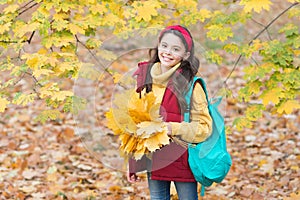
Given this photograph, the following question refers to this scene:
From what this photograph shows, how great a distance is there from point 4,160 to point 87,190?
113 cm

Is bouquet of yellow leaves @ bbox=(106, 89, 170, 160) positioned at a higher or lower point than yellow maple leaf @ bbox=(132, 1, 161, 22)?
lower

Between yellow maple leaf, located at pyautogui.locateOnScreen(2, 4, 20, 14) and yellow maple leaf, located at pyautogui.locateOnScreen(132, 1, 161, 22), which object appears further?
yellow maple leaf, located at pyautogui.locateOnScreen(132, 1, 161, 22)

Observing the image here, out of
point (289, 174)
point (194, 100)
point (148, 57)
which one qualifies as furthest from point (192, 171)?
point (289, 174)

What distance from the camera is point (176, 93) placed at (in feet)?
8.41

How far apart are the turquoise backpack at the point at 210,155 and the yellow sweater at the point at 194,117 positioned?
40mm

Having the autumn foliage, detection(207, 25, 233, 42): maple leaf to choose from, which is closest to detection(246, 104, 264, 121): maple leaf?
the autumn foliage

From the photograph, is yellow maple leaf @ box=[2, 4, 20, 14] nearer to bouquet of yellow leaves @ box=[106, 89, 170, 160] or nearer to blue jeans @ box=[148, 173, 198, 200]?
bouquet of yellow leaves @ box=[106, 89, 170, 160]

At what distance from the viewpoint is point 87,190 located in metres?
4.54

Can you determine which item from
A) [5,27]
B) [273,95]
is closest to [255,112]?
[273,95]

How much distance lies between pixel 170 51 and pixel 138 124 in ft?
1.33

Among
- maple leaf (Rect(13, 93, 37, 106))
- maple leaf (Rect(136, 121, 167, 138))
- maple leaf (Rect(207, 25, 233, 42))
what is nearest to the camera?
maple leaf (Rect(136, 121, 167, 138))

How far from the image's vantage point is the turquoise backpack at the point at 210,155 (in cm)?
259

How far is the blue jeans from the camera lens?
9.01 feet

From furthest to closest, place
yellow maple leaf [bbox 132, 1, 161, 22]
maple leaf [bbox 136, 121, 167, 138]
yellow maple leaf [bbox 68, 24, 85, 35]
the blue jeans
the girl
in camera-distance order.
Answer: yellow maple leaf [bbox 132, 1, 161, 22] < yellow maple leaf [bbox 68, 24, 85, 35] < the blue jeans < the girl < maple leaf [bbox 136, 121, 167, 138]
